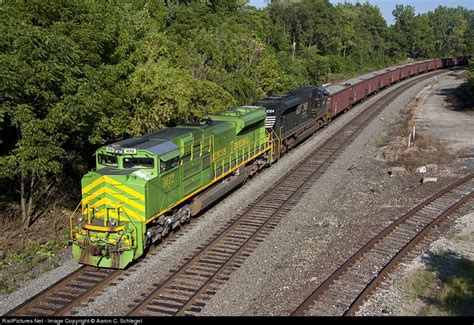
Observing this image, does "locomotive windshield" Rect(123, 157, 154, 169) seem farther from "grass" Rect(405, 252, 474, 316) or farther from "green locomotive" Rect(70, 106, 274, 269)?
"grass" Rect(405, 252, 474, 316)

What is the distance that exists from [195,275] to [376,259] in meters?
5.23

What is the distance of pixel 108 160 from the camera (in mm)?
14523

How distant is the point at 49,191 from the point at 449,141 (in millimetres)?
23578

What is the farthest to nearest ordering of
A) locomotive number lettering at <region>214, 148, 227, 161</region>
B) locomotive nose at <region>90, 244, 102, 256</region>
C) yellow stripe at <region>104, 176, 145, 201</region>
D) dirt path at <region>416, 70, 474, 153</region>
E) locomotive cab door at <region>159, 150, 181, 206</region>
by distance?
dirt path at <region>416, 70, 474, 153</region>, locomotive number lettering at <region>214, 148, 227, 161</region>, locomotive cab door at <region>159, 150, 181, 206</region>, yellow stripe at <region>104, 176, 145, 201</region>, locomotive nose at <region>90, 244, 102, 256</region>

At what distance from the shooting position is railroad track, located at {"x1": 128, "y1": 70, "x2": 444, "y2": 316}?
11.6 metres

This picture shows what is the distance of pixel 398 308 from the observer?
11.3m

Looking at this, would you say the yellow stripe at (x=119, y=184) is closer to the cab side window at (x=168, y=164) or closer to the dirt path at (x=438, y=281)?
the cab side window at (x=168, y=164)

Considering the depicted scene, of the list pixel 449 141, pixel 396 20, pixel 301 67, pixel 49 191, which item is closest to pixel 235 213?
pixel 49 191

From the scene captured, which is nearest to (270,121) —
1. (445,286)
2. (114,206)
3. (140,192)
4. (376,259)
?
(376,259)

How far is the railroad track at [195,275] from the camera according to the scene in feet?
37.5

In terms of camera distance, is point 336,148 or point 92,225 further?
point 336,148

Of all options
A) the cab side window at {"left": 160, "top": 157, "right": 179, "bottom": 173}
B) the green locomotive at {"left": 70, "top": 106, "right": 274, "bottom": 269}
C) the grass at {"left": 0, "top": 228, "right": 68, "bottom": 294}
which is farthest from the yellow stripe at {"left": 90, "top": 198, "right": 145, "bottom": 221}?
the grass at {"left": 0, "top": 228, "right": 68, "bottom": 294}

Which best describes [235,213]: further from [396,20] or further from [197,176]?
[396,20]

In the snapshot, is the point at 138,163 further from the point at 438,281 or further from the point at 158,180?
the point at 438,281
